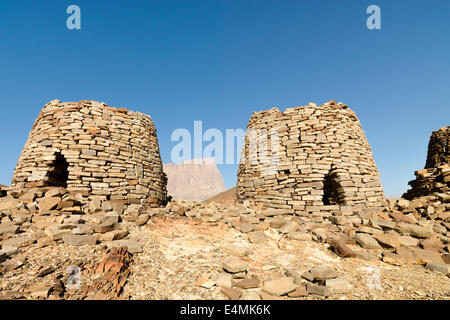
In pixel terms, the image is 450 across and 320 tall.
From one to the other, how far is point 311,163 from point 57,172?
28.6ft

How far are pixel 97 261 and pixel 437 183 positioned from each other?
10053 mm

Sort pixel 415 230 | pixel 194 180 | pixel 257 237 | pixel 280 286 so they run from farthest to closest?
pixel 194 180, pixel 415 230, pixel 257 237, pixel 280 286

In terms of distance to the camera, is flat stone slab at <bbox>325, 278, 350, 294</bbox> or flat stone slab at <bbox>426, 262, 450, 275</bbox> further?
flat stone slab at <bbox>426, 262, 450, 275</bbox>

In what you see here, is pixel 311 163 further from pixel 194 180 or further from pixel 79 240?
pixel 194 180

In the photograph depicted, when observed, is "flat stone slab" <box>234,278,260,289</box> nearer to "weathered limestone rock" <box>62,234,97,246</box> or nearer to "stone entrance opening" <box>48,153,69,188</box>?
"weathered limestone rock" <box>62,234,97,246</box>

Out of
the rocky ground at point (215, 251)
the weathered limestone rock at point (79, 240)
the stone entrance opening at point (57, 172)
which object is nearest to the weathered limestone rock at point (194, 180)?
the stone entrance opening at point (57, 172)


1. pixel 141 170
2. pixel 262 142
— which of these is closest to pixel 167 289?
pixel 141 170

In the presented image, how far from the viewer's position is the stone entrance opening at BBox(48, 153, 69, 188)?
7.01 metres

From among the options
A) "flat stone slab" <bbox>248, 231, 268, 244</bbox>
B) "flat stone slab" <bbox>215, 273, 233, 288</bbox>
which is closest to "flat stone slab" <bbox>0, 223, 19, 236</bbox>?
"flat stone slab" <bbox>215, 273, 233, 288</bbox>

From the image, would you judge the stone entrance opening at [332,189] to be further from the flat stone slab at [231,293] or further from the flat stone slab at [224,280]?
the flat stone slab at [231,293]

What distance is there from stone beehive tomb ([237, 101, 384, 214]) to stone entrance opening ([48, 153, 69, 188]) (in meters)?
6.65

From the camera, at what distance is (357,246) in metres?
5.23

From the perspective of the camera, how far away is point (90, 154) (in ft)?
23.0

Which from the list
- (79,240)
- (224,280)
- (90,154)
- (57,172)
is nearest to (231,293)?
(224,280)
